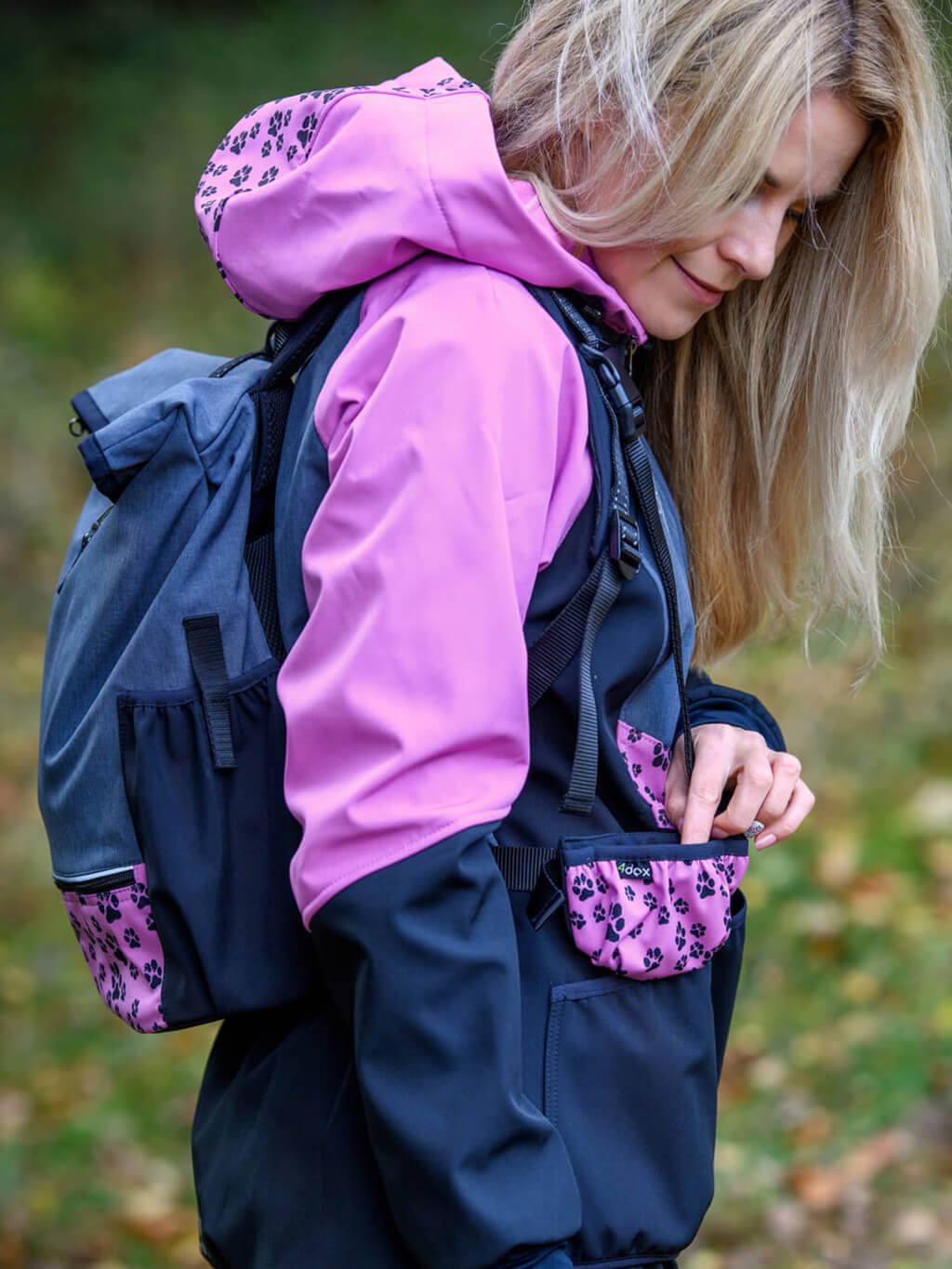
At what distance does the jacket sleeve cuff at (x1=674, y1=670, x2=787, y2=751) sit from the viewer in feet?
6.32

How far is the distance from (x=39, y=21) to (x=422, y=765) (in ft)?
33.2

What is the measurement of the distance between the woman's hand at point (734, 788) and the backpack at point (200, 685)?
18 centimetres

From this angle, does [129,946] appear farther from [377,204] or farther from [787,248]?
[787,248]

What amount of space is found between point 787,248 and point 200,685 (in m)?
1.07

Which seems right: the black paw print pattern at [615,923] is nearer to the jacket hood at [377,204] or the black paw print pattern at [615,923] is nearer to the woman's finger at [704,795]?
the woman's finger at [704,795]

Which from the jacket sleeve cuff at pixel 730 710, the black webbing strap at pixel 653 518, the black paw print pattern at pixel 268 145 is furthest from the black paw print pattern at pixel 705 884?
the black paw print pattern at pixel 268 145

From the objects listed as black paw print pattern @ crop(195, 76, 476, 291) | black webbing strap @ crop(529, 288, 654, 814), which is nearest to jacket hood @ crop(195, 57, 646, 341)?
black paw print pattern @ crop(195, 76, 476, 291)

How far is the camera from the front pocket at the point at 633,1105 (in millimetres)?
1448

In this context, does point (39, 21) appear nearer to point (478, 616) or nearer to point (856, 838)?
point (856, 838)

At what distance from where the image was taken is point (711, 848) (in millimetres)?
1574

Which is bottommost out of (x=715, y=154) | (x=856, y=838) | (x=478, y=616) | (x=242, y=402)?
(x=856, y=838)

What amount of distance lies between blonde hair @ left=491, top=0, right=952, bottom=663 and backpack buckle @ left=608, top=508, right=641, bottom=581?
333mm

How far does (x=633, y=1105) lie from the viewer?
4.91ft

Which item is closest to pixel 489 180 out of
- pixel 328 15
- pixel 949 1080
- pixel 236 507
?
pixel 236 507
